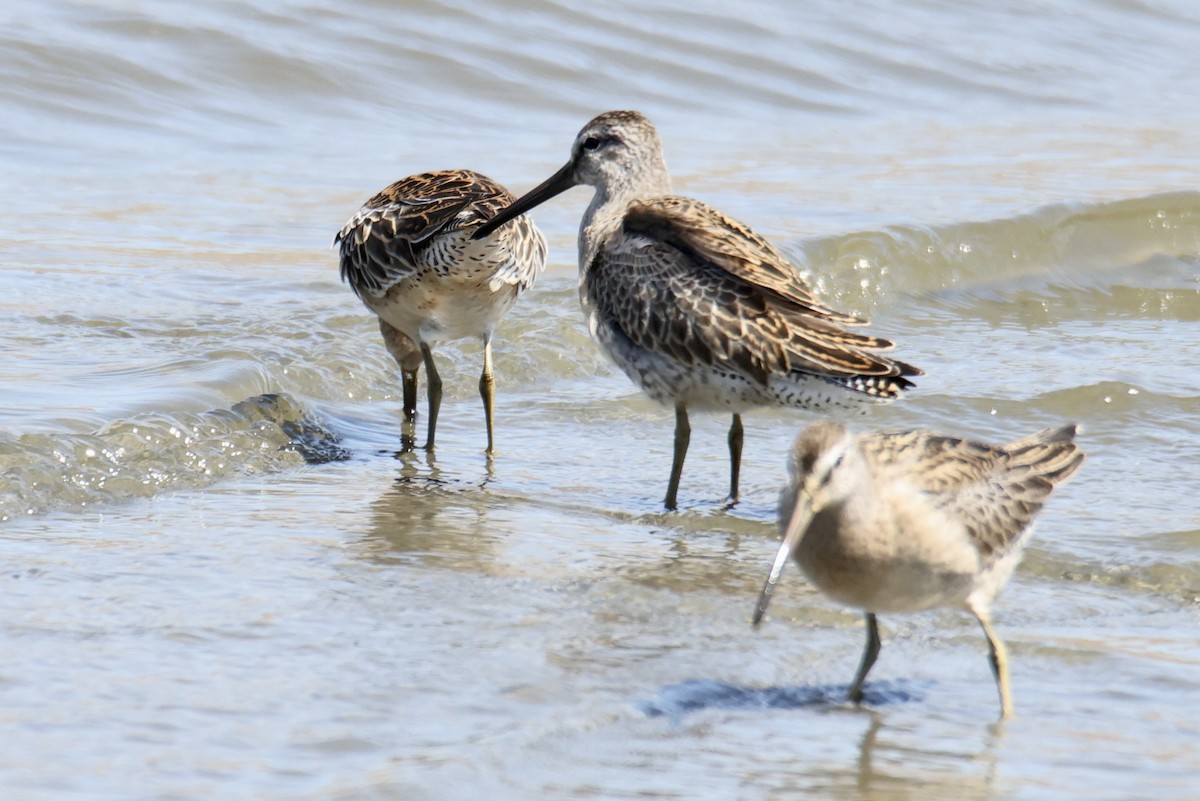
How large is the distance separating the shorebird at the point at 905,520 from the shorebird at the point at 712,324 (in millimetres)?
1250

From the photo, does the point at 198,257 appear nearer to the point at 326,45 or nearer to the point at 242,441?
the point at 242,441

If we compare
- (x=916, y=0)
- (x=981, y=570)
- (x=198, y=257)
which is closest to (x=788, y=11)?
(x=916, y=0)

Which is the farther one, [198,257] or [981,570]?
[198,257]

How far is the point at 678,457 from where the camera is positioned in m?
5.86

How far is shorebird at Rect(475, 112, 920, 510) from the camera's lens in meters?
5.55

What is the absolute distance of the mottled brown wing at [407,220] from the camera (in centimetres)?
645

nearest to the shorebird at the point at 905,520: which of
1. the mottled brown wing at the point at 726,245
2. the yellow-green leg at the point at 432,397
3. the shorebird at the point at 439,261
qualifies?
the mottled brown wing at the point at 726,245

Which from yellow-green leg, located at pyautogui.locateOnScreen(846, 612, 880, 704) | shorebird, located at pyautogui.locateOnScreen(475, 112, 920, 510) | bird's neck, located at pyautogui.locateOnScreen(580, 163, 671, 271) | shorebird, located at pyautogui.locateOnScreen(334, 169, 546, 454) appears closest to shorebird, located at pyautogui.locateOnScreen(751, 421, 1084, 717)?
yellow-green leg, located at pyautogui.locateOnScreen(846, 612, 880, 704)

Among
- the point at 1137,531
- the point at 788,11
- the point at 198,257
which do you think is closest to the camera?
the point at 1137,531

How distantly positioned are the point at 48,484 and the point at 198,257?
3.62 metres

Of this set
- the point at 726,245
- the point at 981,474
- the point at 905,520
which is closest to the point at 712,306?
the point at 726,245

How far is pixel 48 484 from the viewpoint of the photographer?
5.49 metres

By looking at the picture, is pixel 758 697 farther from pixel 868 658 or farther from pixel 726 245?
pixel 726 245

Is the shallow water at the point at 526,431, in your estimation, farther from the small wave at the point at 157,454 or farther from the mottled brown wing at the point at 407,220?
the mottled brown wing at the point at 407,220
